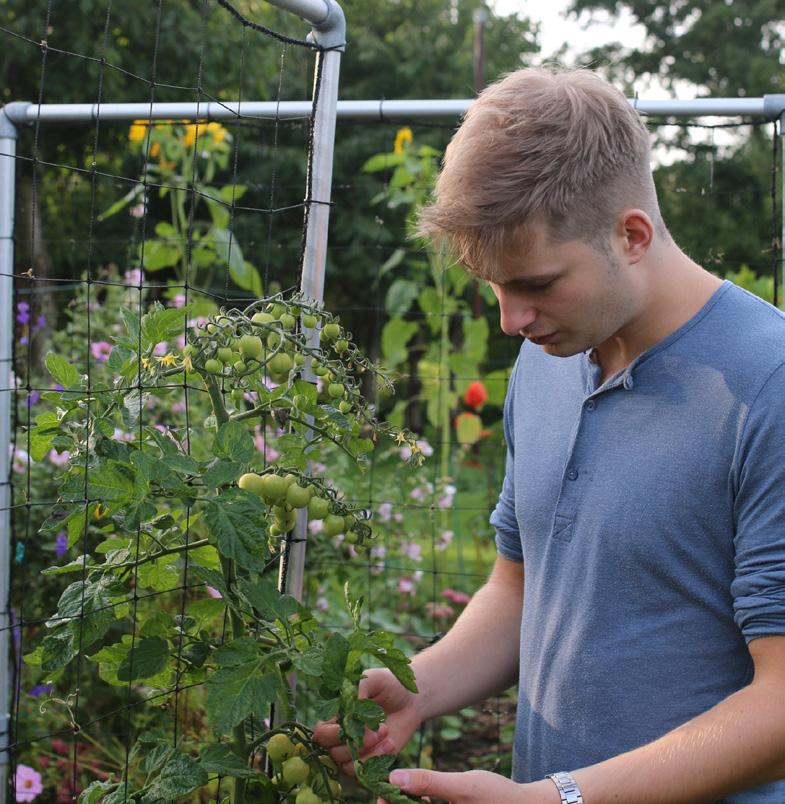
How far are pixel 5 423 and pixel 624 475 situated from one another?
4.93 feet

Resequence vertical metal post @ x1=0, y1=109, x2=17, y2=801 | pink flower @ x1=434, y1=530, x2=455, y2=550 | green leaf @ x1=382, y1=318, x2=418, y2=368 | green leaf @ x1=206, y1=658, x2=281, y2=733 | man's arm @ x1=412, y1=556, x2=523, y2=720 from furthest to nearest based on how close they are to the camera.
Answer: green leaf @ x1=382, y1=318, x2=418, y2=368 → pink flower @ x1=434, y1=530, x2=455, y2=550 → vertical metal post @ x1=0, y1=109, x2=17, y2=801 → man's arm @ x1=412, y1=556, x2=523, y2=720 → green leaf @ x1=206, y1=658, x2=281, y2=733

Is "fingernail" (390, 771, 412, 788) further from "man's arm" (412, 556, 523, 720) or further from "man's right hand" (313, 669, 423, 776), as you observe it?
"man's arm" (412, 556, 523, 720)

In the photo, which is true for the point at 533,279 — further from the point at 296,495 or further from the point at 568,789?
the point at 568,789

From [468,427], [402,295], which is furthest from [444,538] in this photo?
[402,295]

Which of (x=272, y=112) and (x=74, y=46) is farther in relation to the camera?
(x=74, y=46)

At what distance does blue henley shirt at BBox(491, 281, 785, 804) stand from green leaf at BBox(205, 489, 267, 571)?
17.1 inches

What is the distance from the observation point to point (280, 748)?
123cm

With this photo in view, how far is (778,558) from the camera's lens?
1104 millimetres

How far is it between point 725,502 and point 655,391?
0.17 metres

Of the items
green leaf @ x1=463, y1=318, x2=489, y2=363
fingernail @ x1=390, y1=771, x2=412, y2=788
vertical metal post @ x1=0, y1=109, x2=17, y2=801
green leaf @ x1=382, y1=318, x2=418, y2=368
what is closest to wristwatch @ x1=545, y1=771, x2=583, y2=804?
fingernail @ x1=390, y1=771, x2=412, y2=788

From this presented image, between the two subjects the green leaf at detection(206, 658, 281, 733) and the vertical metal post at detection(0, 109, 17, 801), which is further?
the vertical metal post at detection(0, 109, 17, 801)

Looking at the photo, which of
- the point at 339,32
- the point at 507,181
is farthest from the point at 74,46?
the point at 507,181

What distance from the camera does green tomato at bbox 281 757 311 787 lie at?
1188 mm

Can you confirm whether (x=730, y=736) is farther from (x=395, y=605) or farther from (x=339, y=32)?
(x=395, y=605)
